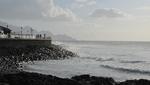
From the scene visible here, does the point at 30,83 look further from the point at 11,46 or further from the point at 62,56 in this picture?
the point at 62,56

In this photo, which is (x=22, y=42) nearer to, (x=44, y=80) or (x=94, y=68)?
(x=94, y=68)

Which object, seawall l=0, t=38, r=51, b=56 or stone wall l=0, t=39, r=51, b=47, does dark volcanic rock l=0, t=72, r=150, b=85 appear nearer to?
seawall l=0, t=38, r=51, b=56

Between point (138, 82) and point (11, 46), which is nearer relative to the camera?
point (138, 82)

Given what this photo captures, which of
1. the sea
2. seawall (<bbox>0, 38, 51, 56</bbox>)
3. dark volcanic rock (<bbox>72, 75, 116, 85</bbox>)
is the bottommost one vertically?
the sea

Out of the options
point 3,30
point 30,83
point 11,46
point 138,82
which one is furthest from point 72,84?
point 3,30

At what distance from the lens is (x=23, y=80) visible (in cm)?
2420

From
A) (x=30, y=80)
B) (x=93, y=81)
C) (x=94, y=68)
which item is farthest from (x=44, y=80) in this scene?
(x=94, y=68)

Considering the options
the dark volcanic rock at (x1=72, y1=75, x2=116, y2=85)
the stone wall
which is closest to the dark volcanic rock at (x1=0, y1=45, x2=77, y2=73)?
the stone wall

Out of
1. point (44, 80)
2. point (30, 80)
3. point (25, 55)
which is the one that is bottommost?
point (44, 80)

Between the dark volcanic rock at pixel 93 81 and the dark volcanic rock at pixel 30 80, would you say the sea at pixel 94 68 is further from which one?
the dark volcanic rock at pixel 30 80

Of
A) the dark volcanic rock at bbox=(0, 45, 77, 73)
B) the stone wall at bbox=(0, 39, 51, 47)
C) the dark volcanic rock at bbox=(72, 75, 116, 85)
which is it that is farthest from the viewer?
the stone wall at bbox=(0, 39, 51, 47)

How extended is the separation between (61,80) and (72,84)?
4.06 ft

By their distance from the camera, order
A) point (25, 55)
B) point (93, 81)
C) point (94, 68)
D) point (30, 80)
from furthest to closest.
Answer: point (25, 55) < point (94, 68) < point (93, 81) < point (30, 80)

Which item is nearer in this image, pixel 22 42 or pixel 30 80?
pixel 30 80
